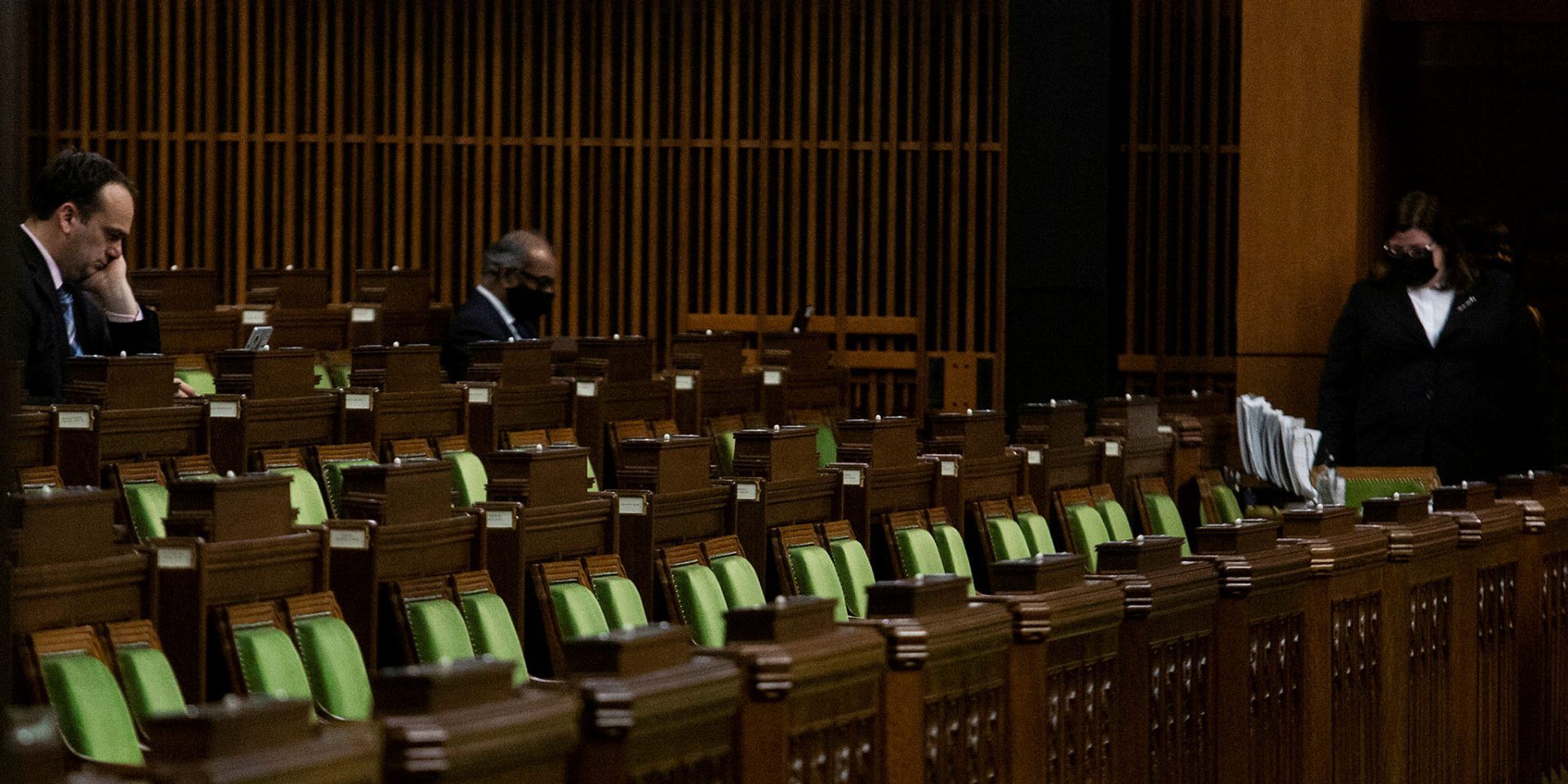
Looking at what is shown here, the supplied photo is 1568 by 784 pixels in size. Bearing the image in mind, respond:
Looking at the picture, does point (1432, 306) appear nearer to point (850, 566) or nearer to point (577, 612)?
point (850, 566)

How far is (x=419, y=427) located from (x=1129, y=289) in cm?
407

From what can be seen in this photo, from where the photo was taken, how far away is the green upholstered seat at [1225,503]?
17.0 feet

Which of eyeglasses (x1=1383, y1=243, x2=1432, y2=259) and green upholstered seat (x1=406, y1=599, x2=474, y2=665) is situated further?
eyeglasses (x1=1383, y1=243, x2=1432, y2=259)

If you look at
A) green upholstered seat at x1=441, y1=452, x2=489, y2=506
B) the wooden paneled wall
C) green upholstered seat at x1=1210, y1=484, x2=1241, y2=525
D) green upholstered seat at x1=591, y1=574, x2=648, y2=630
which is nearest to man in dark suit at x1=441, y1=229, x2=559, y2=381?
green upholstered seat at x1=441, y1=452, x2=489, y2=506

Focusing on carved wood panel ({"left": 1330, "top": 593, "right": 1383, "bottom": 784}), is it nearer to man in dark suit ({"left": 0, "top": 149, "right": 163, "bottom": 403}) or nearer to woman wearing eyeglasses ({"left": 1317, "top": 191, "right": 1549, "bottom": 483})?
woman wearing eyeglasses ({"left": 1317, "top": 191, "right": 1549, "bottom": 483})

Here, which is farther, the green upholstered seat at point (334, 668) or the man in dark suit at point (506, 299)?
the man in dark suit at point (506, 299)

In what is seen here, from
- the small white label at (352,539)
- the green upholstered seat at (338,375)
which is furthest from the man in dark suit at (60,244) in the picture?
the green upholstered seat at (338,375)

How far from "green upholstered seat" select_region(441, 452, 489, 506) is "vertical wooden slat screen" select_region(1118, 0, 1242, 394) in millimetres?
4256

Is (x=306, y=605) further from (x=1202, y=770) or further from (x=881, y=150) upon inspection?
(x=881, y=150)

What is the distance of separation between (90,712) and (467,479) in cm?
157

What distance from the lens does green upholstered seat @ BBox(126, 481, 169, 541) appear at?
3180mm

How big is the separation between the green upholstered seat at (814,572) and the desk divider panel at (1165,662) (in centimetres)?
80

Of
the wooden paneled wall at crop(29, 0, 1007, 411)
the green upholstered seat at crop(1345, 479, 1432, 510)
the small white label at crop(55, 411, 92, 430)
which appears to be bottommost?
the green upholstered seat at crop(1345, 479, 1432, 510)

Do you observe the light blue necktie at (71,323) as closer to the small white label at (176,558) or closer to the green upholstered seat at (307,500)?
the green upholstered seat at (307,500)
